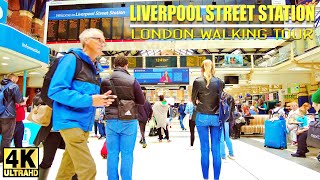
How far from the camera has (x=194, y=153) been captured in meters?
5.60

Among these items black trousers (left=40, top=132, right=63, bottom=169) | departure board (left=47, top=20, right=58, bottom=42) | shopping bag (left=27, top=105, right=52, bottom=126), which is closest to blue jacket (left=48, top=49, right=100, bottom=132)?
shopping bag (left=27, top=105, right=52, bottom=126)

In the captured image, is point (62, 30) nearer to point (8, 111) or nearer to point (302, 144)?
point (8, 111)

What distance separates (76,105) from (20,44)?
9.41 metres

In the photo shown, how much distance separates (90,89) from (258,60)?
15945mm

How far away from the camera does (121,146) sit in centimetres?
255

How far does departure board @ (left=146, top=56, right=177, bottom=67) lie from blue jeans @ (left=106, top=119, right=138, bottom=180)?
38.2 feet

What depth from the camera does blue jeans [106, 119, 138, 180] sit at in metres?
2.54

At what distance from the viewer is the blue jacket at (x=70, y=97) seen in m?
1.55

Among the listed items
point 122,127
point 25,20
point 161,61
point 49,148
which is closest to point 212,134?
point 122,127

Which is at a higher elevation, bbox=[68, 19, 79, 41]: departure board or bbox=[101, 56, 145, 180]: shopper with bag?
bbox=[68, 19, 79, 41]: departure board

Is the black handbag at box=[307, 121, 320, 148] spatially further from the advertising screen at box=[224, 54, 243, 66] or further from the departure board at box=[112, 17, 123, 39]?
the departure board at box=[112, 17, 123, 39]

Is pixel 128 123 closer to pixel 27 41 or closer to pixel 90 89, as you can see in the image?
pixel 90 89

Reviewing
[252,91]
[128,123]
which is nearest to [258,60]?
[252,91]

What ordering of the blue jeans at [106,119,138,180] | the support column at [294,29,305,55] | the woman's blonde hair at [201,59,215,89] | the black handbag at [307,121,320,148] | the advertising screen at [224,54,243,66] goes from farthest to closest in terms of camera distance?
the advertising screen at [224,54,243,66], the support column at [294,29,305,55], the black handbag at [307,121,320,148], the woman's blonde hair at [201,59,215,89], the blue jeans at [106,119,138,180]
